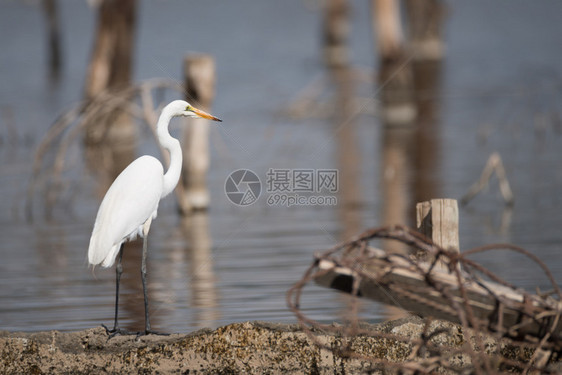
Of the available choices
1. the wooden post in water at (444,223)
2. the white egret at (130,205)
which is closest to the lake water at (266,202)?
the white egret at (130,205)

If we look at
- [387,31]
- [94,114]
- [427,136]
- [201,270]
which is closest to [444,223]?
[201,270]

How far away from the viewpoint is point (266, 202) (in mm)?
11125

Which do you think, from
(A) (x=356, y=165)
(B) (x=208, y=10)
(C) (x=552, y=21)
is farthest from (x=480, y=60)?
(B) (x=208, y=10)

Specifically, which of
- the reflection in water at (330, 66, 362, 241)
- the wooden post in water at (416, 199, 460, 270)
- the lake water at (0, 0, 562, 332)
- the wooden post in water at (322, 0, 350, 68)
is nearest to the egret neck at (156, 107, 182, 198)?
the lake water at (0, 0, 562, 332)

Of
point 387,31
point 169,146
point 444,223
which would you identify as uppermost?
point 387,31

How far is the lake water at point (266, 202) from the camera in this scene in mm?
6957

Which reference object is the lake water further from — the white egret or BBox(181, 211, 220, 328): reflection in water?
the white egret

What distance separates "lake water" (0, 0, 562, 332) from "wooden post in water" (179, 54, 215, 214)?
0.86 ft

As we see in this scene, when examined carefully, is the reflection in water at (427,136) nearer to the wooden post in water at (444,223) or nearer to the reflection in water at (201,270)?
the reflection in water at (201,270)

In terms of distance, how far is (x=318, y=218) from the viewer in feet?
33.1

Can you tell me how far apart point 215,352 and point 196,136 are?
560 cm

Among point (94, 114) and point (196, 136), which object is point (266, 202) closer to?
point (196, 136)

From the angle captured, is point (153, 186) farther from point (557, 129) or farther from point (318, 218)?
point (557, 129)

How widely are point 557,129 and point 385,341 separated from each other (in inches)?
439
